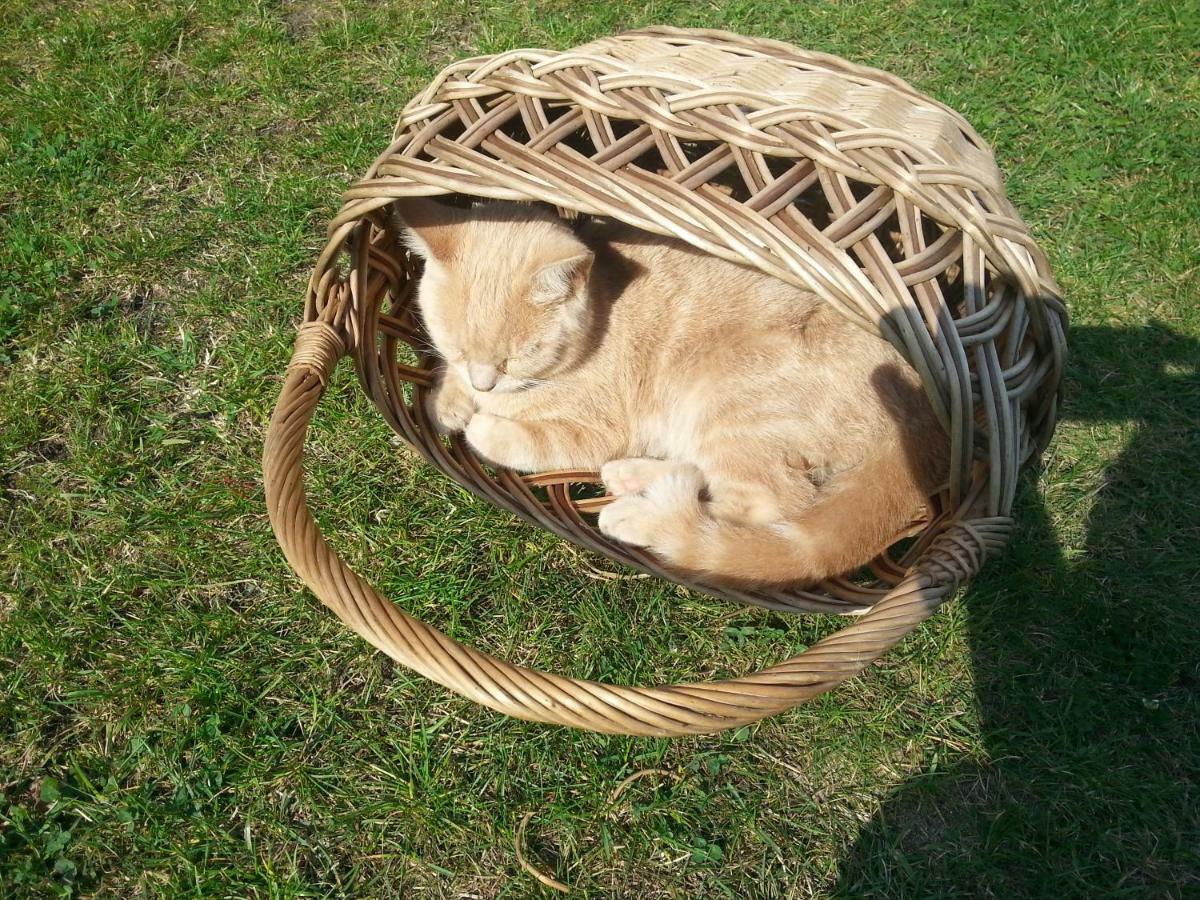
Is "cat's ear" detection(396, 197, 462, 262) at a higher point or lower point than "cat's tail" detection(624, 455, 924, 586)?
higher

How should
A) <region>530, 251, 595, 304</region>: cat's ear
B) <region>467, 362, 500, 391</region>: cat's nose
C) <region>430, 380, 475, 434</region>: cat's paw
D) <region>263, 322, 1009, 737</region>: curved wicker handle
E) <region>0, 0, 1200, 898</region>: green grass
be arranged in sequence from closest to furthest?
<region>263, 322, 1009, 737</region>: curved wicker handle < <region>0, 0, 1200, 898</region>: green grass < <region>530, 251, 595, 304</region>: cat's ear < <region>467, 362, 500, 391</region>: cat's nose < <region>430, 380, 475, 434</region>: cat's paw

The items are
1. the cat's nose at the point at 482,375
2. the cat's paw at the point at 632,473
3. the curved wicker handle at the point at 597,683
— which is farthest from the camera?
the cat's paw at the point at 632,473

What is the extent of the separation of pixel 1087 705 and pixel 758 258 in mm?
1607

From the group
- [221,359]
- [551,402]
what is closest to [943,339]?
[551,402]

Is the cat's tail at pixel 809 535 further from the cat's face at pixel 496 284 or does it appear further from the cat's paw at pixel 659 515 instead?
the cat's face at pixel 496 284

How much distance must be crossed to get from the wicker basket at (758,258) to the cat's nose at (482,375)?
0.23 m

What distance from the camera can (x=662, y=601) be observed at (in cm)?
231

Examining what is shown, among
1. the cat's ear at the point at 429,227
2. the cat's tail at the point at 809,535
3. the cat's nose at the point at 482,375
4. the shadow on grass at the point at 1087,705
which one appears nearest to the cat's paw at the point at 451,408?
the cat's nose at the point at 482,375

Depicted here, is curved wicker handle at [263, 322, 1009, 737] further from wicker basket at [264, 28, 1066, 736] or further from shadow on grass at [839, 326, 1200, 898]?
shadow on grass at [839, 326, 1200, 898]

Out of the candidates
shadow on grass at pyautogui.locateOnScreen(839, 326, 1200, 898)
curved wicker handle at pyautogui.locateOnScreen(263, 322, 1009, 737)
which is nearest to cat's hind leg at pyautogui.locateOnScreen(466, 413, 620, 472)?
curved wicker handle at pyautogui.locateOnScreen(263, 322, 1009, 737)

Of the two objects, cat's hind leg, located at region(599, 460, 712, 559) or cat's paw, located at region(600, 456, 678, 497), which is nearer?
cat's hind leg, located at region(599, 460, 712, 559)

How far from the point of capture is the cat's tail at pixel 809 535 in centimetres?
197

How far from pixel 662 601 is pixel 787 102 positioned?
139 cm

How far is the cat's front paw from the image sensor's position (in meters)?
2.33
